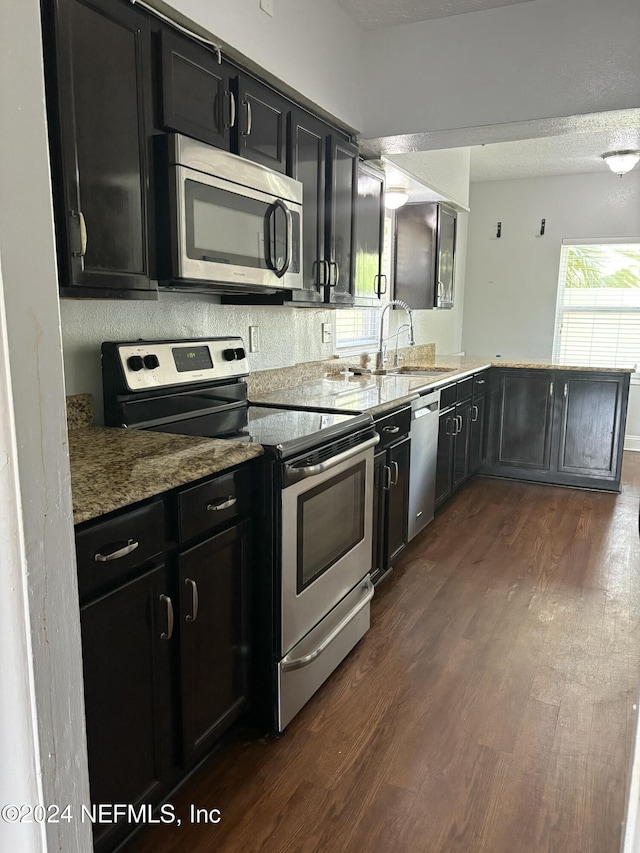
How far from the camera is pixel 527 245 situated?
6332 mm

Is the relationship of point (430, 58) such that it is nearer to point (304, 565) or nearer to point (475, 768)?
point (304, 565)

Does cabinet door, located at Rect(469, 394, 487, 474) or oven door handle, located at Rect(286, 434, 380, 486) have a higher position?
oven door handle, located at Rect(286, 434, 380, 486)

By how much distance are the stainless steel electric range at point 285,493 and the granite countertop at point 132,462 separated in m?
0.13

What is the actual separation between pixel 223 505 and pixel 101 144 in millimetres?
1010

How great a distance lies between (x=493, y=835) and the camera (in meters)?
1.60

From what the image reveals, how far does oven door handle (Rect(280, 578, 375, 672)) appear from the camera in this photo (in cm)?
195

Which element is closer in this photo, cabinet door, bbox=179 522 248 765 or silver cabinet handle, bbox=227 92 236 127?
cabinet door, bbox=179 522 248 765

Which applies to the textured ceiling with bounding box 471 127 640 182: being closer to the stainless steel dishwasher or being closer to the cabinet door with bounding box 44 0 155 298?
the stainless steel dishwasher

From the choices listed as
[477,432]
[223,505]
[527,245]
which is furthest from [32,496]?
[527,245]

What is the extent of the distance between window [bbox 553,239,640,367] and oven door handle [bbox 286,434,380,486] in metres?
4.69

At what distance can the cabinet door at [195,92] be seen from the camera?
1.85m

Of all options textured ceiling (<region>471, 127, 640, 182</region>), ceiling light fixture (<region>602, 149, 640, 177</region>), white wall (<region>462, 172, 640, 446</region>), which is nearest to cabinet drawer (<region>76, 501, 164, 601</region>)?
textured ceiling (<region>471, 127, 640, 182</region>)

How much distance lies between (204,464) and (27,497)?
2.37 feet

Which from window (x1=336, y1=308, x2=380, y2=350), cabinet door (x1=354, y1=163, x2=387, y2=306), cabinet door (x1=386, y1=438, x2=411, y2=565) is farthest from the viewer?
window (x1=336, y1=308, x2=380, y2=350)
